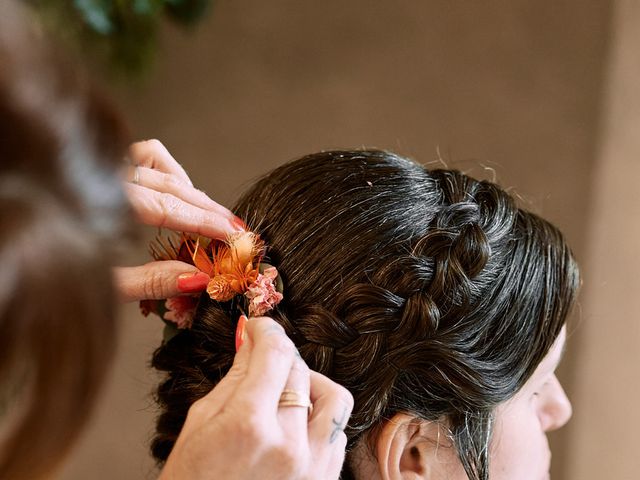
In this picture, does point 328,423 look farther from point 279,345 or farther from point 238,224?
point 238,224

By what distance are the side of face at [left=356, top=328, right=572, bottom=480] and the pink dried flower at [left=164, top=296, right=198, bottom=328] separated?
0.85 feet

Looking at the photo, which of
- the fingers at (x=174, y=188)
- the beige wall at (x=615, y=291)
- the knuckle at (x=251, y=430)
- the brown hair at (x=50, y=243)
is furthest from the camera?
the beige wall at (x=615, y=291)

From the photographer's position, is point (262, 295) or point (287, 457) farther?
point (262, 295)

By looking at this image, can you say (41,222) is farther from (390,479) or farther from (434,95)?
(434,95)

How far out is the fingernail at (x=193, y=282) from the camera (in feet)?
3.19

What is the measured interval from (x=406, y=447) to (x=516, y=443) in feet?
0.51

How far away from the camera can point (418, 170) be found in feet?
3.43

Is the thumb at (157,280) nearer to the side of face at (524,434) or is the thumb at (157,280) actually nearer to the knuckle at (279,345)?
the knuckle at (279,345)

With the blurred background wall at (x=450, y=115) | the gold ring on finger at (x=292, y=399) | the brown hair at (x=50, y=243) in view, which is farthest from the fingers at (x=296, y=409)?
the blurred background wall at (x=450, y=115)

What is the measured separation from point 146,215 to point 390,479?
1.32ft

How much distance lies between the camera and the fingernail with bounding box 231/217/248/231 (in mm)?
975

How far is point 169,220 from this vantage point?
3.15 feet

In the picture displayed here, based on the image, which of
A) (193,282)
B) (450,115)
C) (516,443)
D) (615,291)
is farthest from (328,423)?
(450,115)

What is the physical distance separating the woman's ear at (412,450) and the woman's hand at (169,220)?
267 mm
